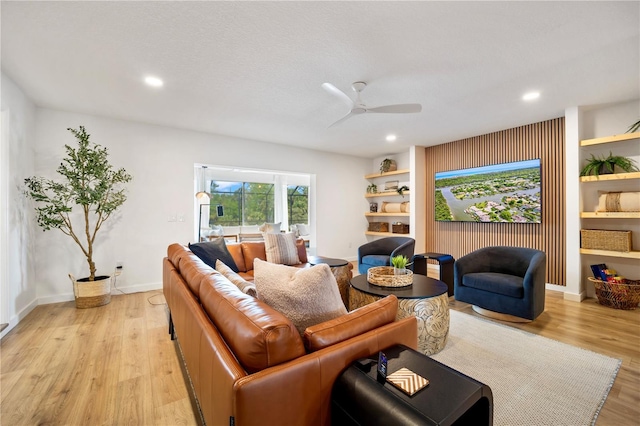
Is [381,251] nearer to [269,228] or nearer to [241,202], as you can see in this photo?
[269,228]

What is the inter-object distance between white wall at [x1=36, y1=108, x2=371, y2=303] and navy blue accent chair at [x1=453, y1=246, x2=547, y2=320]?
3832 mm

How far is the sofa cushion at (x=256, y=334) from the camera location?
0.98 meters

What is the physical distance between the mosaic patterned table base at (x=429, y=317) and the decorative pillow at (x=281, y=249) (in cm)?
161

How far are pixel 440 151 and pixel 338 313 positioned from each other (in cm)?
515

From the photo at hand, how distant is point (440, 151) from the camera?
564 cm

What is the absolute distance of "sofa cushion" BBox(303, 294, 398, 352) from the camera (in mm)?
1146

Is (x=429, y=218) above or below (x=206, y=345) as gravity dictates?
above

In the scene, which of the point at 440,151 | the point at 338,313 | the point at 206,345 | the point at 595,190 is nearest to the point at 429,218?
the point at 440,151

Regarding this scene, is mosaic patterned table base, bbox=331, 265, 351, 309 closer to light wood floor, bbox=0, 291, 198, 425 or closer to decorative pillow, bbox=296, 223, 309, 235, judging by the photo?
light wood floor, bbox=0, 291, 198, 425

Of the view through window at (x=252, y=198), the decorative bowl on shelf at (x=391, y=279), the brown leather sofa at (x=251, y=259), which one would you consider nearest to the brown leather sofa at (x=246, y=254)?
the brown leather sofa at (x=251, y=259)

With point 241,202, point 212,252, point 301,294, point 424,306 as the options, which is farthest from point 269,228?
point 301,294

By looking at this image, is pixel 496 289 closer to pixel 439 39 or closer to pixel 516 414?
pixel 516 414

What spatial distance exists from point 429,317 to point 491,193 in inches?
135

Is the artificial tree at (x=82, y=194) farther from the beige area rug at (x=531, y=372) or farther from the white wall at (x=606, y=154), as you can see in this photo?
the white wall at (x=606, y=154)
